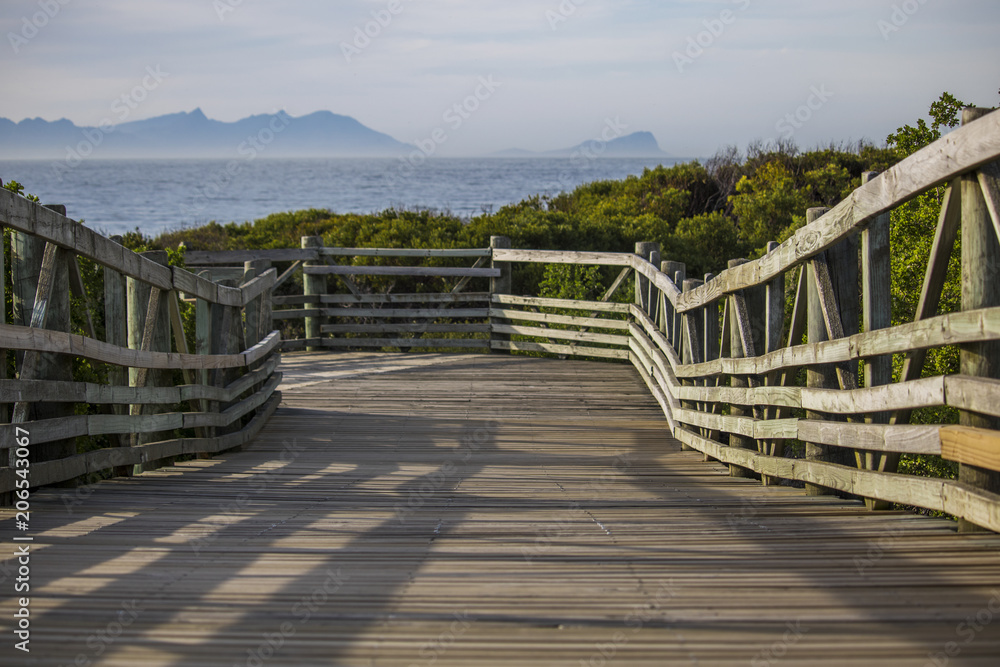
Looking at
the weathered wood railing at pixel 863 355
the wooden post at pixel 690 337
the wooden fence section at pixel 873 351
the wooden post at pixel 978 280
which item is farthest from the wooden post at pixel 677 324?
the wooden post at pixel 978 280

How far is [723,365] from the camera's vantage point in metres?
5.51

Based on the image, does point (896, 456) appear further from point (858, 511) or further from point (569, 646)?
point (569, 646)

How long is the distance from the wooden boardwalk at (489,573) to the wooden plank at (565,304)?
4.85m

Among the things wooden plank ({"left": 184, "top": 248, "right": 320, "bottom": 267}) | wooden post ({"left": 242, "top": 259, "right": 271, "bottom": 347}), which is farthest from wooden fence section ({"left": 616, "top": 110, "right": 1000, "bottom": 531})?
wooden plank ({"left": 184, "top": 248, "right": 320, "bottom": 267})

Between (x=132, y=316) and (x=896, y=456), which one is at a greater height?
(x=132, y=316)

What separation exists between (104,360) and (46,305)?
53 cm

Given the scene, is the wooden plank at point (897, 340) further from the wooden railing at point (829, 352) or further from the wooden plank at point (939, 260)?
the wooden plank at point (939, 260)

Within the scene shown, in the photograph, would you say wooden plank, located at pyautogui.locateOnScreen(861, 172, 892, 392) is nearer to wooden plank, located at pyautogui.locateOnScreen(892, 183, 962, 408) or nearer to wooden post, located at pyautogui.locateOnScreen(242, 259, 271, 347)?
wooden plank, located at pyautogui.locateOnScreen(892, 183, 962, 408)

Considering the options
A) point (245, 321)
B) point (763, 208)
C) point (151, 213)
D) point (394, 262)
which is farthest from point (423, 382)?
point (151, 213)

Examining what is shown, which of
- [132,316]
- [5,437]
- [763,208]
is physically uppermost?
[763,208]

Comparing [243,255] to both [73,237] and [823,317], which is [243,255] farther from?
[823,317]

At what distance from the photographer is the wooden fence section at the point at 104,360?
400cm

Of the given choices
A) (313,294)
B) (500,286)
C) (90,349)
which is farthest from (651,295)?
(90,349)

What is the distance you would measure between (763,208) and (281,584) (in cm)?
1656
